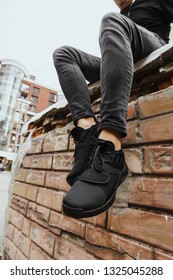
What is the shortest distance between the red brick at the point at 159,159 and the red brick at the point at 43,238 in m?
0.69

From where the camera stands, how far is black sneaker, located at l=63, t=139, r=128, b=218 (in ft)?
1.79

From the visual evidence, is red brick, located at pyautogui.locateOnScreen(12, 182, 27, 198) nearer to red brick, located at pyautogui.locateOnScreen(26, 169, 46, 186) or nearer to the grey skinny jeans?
red brick, located at pyautogui.locateOnScreen(26, 169, 46, 186)

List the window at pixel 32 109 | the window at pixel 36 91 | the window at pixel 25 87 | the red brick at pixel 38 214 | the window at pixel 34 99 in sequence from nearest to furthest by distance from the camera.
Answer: the red brick at pixel 38 214
the window at pixel 32 109
the window at pixel 34 99
the window at pixel 25 87
the window at pixel 36 91

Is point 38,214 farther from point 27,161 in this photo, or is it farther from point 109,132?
point 109,132

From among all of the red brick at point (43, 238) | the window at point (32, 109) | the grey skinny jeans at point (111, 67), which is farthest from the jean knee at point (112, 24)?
the window at point (32, 109)

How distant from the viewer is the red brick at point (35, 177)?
1345 millimetres

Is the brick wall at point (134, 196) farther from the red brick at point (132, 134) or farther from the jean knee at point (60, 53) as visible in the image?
→ the jean knee at point (60, 53)

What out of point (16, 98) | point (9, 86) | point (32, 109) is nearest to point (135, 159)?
point (32, 109)

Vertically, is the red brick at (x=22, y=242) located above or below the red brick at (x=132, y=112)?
below

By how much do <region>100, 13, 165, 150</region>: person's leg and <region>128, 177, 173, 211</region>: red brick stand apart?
0.17 m

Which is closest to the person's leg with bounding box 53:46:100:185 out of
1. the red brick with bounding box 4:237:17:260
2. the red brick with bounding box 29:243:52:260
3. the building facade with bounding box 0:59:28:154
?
the red brick with bounding box 29:243:52:260

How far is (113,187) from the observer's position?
1.99 ft

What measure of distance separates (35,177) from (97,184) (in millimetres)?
944

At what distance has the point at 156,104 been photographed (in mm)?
750
